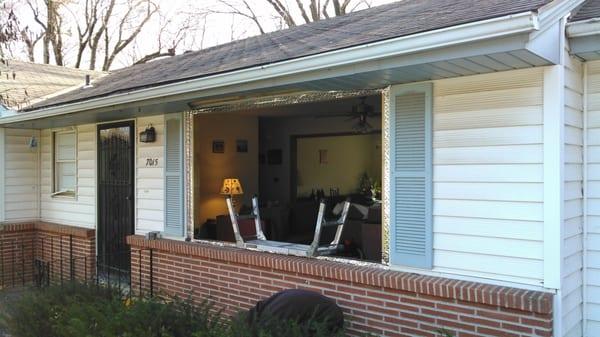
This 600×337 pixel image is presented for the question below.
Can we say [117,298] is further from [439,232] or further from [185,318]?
[439,232]

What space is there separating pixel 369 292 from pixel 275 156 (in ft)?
20.6

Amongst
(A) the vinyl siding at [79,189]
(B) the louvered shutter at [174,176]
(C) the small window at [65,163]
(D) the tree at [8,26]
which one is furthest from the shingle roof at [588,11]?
(C) the small window at [65,163]

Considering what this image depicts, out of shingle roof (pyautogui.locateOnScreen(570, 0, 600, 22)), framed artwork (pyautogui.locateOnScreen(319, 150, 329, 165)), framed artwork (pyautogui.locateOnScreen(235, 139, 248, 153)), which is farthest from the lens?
framed artwork (pyautogui.locateOnScreen(319, 150, 329, 165))

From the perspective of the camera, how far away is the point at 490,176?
3.82 m

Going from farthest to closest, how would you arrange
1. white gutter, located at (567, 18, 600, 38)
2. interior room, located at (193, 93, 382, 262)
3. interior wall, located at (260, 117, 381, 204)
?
interior wall, located at (260, 117, 381, 204) < interior room, located at (193, 93, 382, 262) < white gutter, located at (567, 18, 600, 38)

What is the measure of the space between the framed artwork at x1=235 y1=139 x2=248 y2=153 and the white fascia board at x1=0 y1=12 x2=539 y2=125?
4020 mm

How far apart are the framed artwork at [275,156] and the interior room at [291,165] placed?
0.02 meters

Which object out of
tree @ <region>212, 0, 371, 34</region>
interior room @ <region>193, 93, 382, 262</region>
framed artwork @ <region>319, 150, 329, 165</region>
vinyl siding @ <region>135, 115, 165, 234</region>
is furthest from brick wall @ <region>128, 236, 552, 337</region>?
tree @ <region>212, 0, 371, 34</region>

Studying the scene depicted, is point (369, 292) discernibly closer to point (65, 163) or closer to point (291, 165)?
point (65, 163)

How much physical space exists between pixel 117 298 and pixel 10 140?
5.22 metres

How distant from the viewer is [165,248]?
20.5 feet

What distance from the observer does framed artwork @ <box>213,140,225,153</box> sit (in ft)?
30.1

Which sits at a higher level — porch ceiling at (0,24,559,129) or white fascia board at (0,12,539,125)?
white fascia board at (0,12,539,125)

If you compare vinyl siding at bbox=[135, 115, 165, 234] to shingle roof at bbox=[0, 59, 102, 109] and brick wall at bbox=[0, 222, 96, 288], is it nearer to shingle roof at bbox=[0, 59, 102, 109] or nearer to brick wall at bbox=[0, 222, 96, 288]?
brick wall at bbox=[0, 222, 96, 288]
